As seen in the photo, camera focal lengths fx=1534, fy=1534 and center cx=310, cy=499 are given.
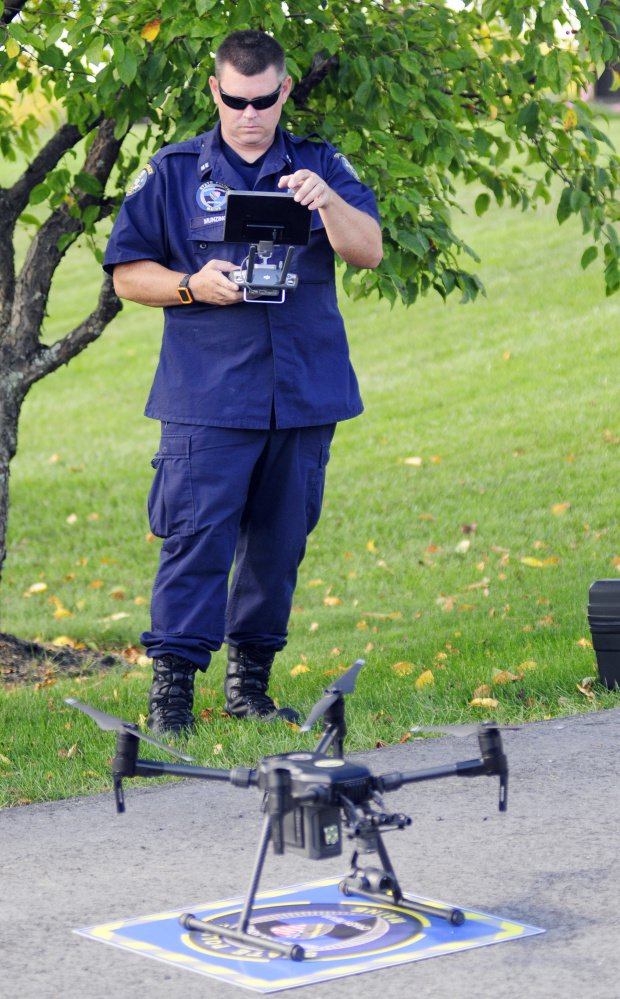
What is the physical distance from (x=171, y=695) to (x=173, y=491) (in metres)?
0.67

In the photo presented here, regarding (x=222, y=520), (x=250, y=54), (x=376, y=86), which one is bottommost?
(x=222, y=520)

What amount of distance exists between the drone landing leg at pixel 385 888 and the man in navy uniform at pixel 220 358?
68.0 inches

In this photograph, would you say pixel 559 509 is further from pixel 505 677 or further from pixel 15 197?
pixel 505 677

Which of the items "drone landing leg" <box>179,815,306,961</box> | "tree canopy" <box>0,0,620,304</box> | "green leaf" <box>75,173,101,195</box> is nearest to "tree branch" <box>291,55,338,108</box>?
"tree canopy" <box>0,0,620,304</box>

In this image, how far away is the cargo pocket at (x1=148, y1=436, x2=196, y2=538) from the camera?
16.1 feet

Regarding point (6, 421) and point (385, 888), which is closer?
point (385, 888)

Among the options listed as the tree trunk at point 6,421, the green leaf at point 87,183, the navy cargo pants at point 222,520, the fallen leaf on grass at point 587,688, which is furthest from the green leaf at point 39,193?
the fallen leaf on grass at point 587,688

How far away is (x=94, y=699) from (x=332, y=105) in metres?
2.87

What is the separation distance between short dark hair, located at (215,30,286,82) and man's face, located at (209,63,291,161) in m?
0.02

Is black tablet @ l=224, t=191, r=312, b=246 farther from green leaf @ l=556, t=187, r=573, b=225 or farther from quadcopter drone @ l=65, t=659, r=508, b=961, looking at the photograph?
green leaf @ l=556, t=187, r=573, b=225

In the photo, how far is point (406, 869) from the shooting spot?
3.61 metres

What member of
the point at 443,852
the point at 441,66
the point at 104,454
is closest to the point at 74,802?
the point at 443,852

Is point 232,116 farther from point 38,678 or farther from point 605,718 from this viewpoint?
point 38,678

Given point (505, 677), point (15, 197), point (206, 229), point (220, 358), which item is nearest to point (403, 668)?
point (505, 677)
